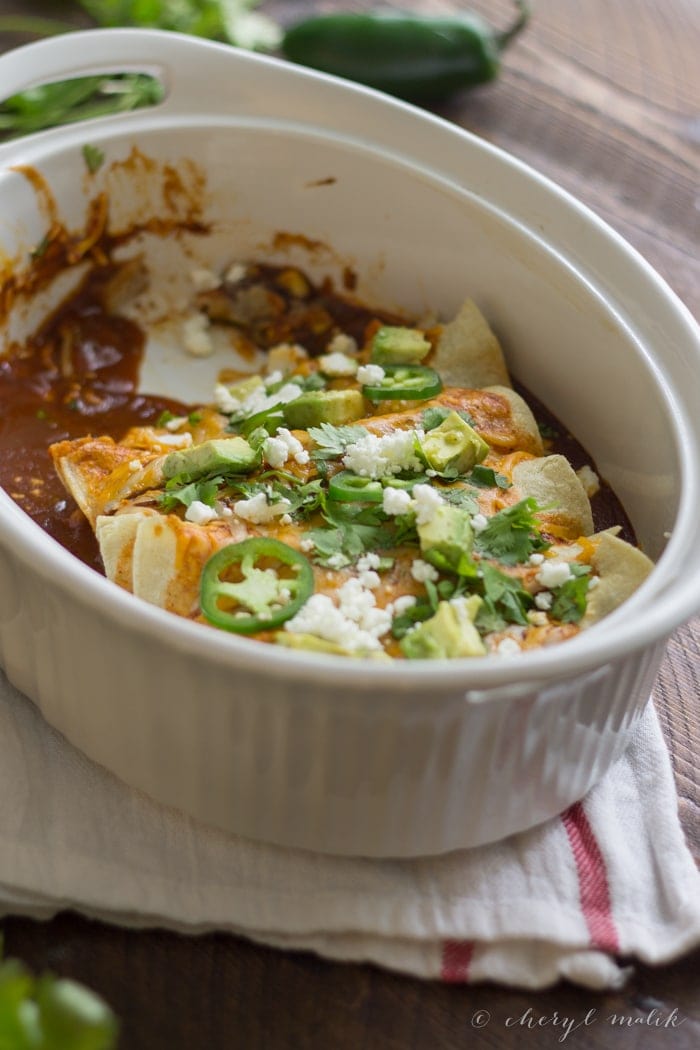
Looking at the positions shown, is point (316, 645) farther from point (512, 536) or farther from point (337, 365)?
point (337, 365)

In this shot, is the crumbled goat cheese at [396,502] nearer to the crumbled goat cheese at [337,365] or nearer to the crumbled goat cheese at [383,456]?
the crumbled goat cheese at [383,456]

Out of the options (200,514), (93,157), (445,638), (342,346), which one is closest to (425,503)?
(445,638)

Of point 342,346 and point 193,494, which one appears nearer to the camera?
point 193,494

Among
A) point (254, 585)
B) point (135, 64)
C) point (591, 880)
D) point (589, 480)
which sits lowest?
point (591, 880)

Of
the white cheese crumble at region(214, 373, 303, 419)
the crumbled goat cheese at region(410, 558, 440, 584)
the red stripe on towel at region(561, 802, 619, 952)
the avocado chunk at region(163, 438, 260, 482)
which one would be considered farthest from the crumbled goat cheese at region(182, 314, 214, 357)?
the red stripe on towel at region(561, 802, 619, 952)

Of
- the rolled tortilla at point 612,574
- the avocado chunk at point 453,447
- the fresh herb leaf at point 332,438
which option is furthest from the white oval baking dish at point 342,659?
the fresh herb leaf at point 332,438

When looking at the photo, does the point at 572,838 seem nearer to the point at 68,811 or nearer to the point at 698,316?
the point at 68,811

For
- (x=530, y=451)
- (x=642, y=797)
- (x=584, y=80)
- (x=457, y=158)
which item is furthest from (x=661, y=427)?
(x=584, y=80)
